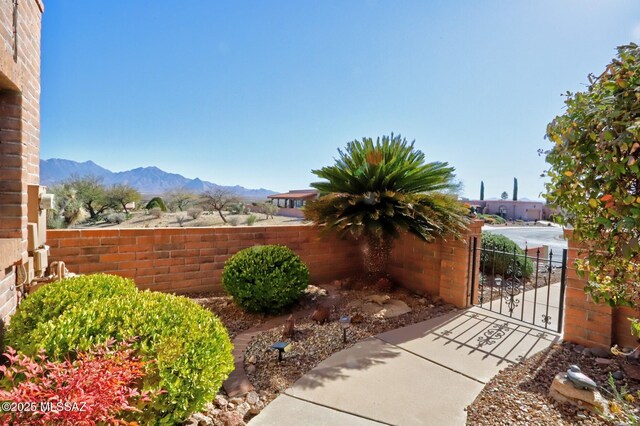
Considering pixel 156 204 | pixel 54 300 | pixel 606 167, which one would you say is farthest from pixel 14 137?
pixel 156 204

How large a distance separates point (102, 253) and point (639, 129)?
18.1 feet

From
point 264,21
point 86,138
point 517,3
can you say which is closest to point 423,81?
point 517,3

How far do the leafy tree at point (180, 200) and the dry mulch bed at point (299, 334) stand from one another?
3027 centimetres

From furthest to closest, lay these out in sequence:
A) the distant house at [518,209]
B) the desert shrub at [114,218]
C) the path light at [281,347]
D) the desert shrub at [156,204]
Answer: the distant house at [518,209] < the desert shrub at [156,204] < the desert shrub at [114,218] < the path light at [281,347]

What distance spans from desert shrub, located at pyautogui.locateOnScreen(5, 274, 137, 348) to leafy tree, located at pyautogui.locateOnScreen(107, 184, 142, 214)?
2575 cm

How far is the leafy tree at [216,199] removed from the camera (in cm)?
2951

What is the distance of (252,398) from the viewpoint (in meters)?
2.39

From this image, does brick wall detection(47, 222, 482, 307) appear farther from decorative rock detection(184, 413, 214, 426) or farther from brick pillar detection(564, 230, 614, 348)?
decorative rock detection(184, 413, 214, 426)

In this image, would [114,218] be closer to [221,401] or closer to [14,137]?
[14,137]

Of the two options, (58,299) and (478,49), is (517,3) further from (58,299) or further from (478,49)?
(58,299)

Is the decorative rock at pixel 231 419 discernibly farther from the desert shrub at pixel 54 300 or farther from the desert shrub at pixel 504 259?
the desert shrub at pixel 504 259

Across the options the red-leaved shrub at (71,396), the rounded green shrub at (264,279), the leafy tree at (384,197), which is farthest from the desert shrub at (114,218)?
the red-leaved shrub at (71,396)

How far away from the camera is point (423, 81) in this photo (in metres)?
7.25

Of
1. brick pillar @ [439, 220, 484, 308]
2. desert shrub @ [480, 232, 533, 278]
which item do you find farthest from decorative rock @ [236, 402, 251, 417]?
desert shrub @ [480, 232, 533, 278]
